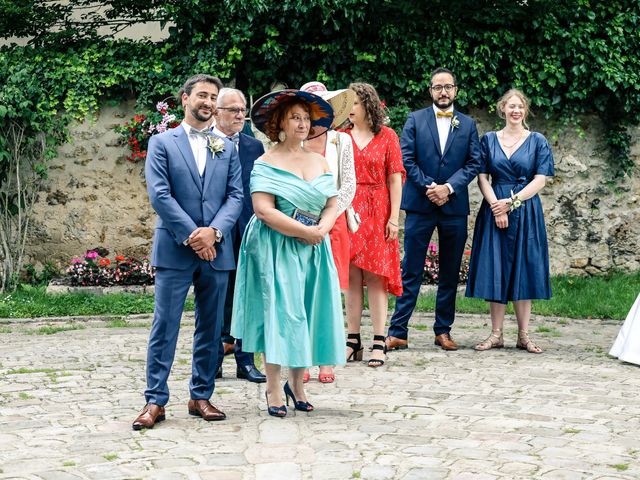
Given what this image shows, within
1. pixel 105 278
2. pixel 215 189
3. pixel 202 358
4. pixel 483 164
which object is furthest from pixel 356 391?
pixel 105 278

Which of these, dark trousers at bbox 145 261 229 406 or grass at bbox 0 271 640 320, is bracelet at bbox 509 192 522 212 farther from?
dark trousers at bbox 145 261 229 406

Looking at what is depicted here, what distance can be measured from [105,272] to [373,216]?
15.4 feet

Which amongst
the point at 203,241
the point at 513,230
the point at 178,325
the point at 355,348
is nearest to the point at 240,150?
the point at 203,241

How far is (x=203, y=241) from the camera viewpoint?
525cm

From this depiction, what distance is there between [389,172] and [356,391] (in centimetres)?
196

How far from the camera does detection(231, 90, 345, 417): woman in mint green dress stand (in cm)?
541

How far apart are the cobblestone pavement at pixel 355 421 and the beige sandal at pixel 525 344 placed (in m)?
0.10

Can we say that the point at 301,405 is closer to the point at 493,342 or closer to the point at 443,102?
the point at 493,342

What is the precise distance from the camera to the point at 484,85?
11344mm

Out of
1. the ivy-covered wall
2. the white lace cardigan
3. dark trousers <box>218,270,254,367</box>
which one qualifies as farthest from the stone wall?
the white lace cardigan

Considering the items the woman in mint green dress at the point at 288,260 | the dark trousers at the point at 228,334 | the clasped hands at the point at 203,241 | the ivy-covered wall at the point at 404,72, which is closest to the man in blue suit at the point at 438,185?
the dark trousers at the point at 228,334

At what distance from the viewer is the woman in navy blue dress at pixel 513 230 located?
7.98 metres

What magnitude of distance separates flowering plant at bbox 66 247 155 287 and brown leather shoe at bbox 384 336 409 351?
13.0 feet

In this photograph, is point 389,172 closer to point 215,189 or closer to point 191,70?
point 215,189
